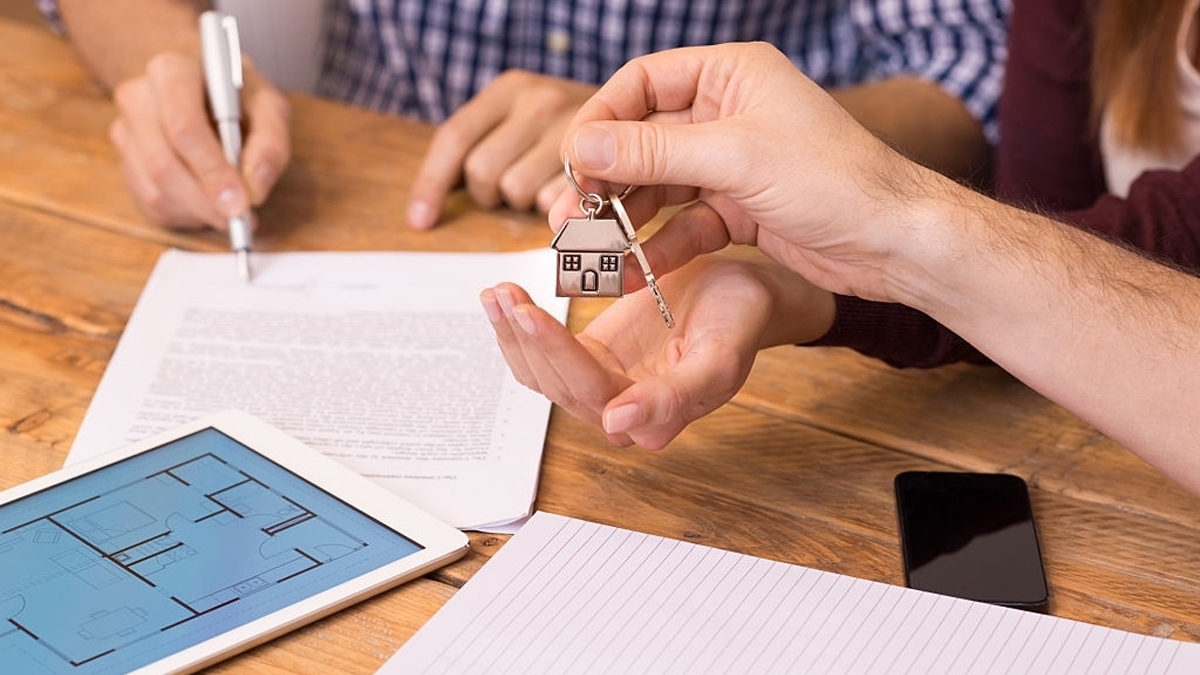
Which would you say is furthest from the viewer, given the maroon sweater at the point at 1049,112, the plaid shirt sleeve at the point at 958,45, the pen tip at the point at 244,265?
the plaid shirt sleeve at the point at 958,45

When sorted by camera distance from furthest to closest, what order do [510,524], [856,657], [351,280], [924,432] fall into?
1. [351,280]
2. [924,432]
3. [510,524]
4. [856,657]

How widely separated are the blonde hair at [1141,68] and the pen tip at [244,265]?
2.69ft

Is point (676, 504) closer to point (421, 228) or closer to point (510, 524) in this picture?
point (510, 524)

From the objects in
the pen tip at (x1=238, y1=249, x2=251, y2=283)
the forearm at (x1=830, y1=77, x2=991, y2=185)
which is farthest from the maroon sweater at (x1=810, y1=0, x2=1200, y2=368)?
the pen tip at (x1=238, y1=249, x2=251, y2=283)

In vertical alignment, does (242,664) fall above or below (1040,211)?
below

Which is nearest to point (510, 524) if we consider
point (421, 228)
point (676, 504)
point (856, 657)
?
point (676, 504)

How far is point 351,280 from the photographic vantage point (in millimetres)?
1109

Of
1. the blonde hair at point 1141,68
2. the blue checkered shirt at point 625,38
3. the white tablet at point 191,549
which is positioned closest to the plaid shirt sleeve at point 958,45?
the blue checkered shirt at point 625,38

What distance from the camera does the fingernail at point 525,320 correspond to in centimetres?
77

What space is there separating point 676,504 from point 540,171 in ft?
1.56

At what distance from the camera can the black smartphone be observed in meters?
0.76

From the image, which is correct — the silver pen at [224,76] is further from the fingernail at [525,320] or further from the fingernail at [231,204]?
the fingernail at [525,320]

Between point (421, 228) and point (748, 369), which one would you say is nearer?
point (748, 369)

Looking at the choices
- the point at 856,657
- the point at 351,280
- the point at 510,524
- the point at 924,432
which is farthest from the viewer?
the point at 351,280
